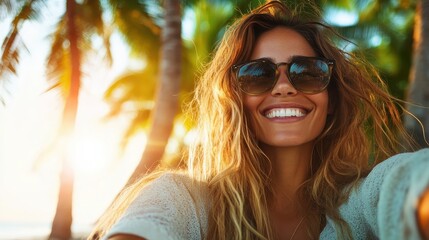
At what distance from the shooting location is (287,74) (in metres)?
2.53

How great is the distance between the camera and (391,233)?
121 centimetres

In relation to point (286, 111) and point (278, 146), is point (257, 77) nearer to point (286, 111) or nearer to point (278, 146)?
point (286, 111)

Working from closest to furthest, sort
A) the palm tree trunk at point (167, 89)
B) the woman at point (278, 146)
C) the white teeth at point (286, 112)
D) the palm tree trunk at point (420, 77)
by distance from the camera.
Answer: the woman at point (278, 146) < the white teeth at point (286, 112) < the palm tree trunk at point (420, 77) < the palm tree trunk at point (167, 89)

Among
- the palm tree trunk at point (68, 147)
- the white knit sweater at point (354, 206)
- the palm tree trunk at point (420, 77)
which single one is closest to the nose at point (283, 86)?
the white knit sweater at point (354, 206)

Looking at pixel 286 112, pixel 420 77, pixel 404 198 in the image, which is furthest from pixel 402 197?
pixel 420 77

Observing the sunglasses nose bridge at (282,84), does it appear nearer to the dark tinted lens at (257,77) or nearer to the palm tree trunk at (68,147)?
the dark tinted lens at (257,77)

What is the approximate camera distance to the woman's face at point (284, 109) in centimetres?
252

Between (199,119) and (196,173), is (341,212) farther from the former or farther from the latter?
(199,119)

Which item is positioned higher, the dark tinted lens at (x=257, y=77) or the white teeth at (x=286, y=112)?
the dark tinted lens at (x=257, y=77)

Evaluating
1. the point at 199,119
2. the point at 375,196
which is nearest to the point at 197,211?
the point at 375,196

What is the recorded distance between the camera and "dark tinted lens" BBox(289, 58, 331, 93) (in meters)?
2.51

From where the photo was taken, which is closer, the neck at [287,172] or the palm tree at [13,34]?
the neck at [287,172]

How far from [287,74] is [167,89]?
6.37 metres

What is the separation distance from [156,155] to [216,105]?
18.7ft
